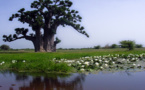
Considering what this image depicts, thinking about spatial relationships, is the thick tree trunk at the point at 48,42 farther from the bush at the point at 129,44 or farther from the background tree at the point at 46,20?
the bush at the point at 129,44

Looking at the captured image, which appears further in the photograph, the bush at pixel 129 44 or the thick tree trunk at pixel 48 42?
the thick tree trunk at pixel 48 42

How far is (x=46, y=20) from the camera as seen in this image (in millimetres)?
27922

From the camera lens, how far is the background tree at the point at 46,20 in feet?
84.5

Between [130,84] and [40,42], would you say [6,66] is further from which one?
[40,42]

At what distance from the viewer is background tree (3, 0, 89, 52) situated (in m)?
25.8

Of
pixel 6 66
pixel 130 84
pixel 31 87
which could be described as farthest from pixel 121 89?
pixel 6 66

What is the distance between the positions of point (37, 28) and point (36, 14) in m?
2.00

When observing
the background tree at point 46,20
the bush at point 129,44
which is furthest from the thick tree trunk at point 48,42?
the bush at point 129,44

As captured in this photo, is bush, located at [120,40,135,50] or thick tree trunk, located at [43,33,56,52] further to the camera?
thick tree trunk, located at [43,33,56,52]

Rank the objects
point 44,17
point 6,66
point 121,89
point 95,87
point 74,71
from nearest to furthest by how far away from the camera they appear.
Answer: point 121,89, point 95,87, point 74,71, point 6,66, point 44,17

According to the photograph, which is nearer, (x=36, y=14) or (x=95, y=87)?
(x=95, y=87)

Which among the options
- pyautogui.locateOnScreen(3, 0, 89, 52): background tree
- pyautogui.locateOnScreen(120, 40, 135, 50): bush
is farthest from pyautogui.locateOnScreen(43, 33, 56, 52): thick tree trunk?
pyautogui.locateOnScreen(120, 40, 135, 50): bush

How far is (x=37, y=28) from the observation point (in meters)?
26.4

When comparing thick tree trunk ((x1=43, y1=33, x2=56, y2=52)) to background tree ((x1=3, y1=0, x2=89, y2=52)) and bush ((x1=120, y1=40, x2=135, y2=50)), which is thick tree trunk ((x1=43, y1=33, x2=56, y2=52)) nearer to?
background tree ((x1=3, y1=0, x2=89, y2=52))
